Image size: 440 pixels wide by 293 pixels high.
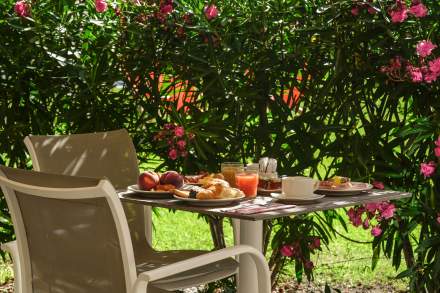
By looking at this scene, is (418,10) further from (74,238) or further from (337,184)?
(74,238)

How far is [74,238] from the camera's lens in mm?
2291

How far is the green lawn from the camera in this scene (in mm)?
5160

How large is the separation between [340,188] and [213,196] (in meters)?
0.47

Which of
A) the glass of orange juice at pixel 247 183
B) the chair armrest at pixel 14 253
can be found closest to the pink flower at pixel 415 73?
the glass of orange juice at pixel 247 183

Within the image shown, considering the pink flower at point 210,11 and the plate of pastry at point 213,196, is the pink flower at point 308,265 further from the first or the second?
the plate of pastry at point 213,196

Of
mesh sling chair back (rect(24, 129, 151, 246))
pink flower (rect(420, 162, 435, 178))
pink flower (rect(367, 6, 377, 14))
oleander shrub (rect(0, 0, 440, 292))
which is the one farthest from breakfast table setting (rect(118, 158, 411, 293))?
pink flower (rect(367, 6, 377, 14))

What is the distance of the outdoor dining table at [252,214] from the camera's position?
98.9 inches

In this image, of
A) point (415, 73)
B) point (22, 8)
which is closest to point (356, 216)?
point (415, 73)

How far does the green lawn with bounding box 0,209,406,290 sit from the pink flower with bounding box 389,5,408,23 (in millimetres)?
1548

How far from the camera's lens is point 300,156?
396 centimetres

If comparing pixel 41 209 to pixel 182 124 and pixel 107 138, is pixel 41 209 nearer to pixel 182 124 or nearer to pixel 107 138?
pixel 107 138

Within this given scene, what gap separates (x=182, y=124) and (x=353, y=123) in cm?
78

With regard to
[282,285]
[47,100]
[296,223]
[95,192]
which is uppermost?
[47,100]

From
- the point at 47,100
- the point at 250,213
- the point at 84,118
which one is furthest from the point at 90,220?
the point at 47,100
